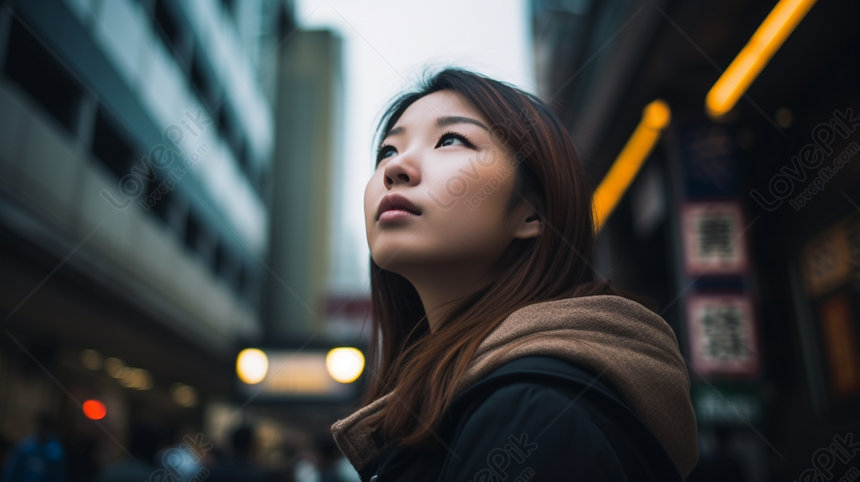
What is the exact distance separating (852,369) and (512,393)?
5176 mm

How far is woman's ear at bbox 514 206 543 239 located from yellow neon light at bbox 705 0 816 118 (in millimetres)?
4459

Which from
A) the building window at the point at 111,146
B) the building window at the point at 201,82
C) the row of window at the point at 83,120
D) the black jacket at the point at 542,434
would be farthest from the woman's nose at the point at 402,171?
the building window at the point at 201,82

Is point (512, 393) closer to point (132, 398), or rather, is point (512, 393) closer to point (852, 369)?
point (852, 369)

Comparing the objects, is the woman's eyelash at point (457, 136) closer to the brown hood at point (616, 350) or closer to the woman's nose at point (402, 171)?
the woman's nose at point (402, 171)

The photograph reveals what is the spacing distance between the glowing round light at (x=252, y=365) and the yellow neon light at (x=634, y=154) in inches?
150

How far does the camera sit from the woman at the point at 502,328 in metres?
0.81

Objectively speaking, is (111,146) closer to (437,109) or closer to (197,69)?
(197,69)

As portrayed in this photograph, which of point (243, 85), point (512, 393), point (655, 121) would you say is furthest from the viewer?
point (243, 85)

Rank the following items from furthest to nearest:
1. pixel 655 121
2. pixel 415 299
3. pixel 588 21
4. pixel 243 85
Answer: pixel 243 85 → pixel 588 21 → pixel 655 121 → pixel 415 299

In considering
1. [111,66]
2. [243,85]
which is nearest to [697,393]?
[111,66]

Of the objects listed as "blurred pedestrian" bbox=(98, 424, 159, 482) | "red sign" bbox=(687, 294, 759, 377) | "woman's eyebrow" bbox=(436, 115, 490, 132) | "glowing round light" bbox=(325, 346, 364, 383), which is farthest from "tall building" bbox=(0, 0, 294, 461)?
"woman's eyebrow" bbox=(436, 115, 490, 132)

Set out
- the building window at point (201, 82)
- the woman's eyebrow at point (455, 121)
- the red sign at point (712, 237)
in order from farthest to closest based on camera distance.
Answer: the building window at point (201, 82) < the red sign at point (712, 237) < the woman's eyebrow at point (455, 121)

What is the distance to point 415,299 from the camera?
5.06ft

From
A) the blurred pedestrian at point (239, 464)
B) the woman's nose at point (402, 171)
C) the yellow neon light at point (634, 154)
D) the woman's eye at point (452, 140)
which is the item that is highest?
the yellow neon light at point (634, 154)
